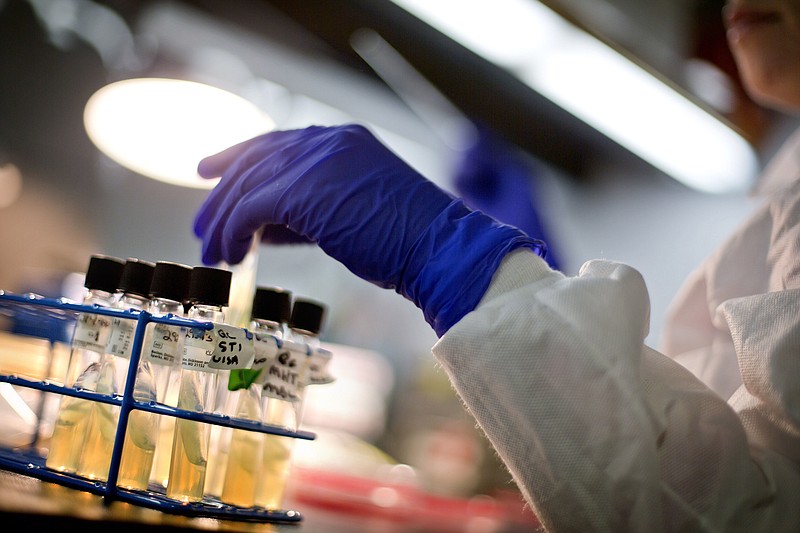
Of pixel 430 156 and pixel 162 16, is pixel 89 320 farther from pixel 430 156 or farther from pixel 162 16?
pixel 430 156

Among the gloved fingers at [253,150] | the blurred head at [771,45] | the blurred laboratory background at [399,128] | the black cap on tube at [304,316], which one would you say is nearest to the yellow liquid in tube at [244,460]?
the black cap on tube at [304,316]

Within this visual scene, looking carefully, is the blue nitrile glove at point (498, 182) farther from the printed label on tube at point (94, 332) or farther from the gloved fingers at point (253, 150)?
the printed label on tube at point (94, 332)

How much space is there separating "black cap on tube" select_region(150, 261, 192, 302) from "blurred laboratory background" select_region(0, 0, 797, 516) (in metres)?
0.79

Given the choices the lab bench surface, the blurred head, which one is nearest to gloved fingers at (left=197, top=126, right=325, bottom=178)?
the lab bench surface

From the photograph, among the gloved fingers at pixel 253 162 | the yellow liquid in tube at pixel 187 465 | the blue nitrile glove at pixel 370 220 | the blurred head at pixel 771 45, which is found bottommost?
the yellow liquid in tube at pixel 187 465

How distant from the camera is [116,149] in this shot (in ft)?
5.99

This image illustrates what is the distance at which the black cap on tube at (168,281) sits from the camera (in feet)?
2.48

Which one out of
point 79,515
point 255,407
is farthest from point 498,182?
point 79,515

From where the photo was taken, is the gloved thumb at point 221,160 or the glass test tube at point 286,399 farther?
the gloved thumb at point 221,160

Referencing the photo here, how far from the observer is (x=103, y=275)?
2.61ft

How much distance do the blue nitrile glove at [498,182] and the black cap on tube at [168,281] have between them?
1.89m

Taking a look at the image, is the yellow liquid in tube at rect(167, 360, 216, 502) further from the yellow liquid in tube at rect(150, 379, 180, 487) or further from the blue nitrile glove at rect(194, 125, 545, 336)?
the blue nitrile glove at rect(194, 125, 545, 336)

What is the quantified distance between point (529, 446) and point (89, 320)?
0.53 m

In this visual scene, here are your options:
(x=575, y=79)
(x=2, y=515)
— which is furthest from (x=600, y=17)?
(x=2, y=515)
